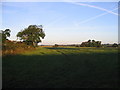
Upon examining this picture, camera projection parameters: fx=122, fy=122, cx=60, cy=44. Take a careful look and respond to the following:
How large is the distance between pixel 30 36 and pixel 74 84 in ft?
134

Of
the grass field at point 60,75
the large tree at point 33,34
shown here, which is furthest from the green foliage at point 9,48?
the large tree at point 33,34

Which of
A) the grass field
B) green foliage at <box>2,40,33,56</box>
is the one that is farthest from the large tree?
the grass field

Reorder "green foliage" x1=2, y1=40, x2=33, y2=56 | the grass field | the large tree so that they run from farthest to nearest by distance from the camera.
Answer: the large tree, "green foliage" x1=2, y1=40, x2=33, y2=56, the grass field

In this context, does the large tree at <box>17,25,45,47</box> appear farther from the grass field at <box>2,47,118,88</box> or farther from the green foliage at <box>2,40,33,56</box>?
the grass field at <box>2,47,118,88</box>

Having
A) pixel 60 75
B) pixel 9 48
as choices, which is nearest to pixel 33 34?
pixel 9 48

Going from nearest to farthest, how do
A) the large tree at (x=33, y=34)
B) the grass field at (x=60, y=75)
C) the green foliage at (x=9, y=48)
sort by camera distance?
the grass field at (x=60, y=75) → the green foliage at (x=9, y=48) → the large tree at (x=33, y=34)

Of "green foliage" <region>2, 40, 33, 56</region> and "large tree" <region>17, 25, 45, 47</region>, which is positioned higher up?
"large tree" <region>17, 25, 45, 47</region>

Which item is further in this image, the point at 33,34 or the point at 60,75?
the point at 33,34

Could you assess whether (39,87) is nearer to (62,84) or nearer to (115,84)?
(62,84)

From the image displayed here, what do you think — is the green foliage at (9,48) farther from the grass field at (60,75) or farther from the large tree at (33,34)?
the large tree at (33,34)

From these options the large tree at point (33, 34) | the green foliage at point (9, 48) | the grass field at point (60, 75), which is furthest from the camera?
the large tree at point (33, 34)

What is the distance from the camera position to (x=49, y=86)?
4305 mm

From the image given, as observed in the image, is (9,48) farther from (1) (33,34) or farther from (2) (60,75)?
(1) (33,34)

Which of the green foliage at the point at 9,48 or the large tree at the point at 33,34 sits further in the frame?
the large tree at the point at 33,34
